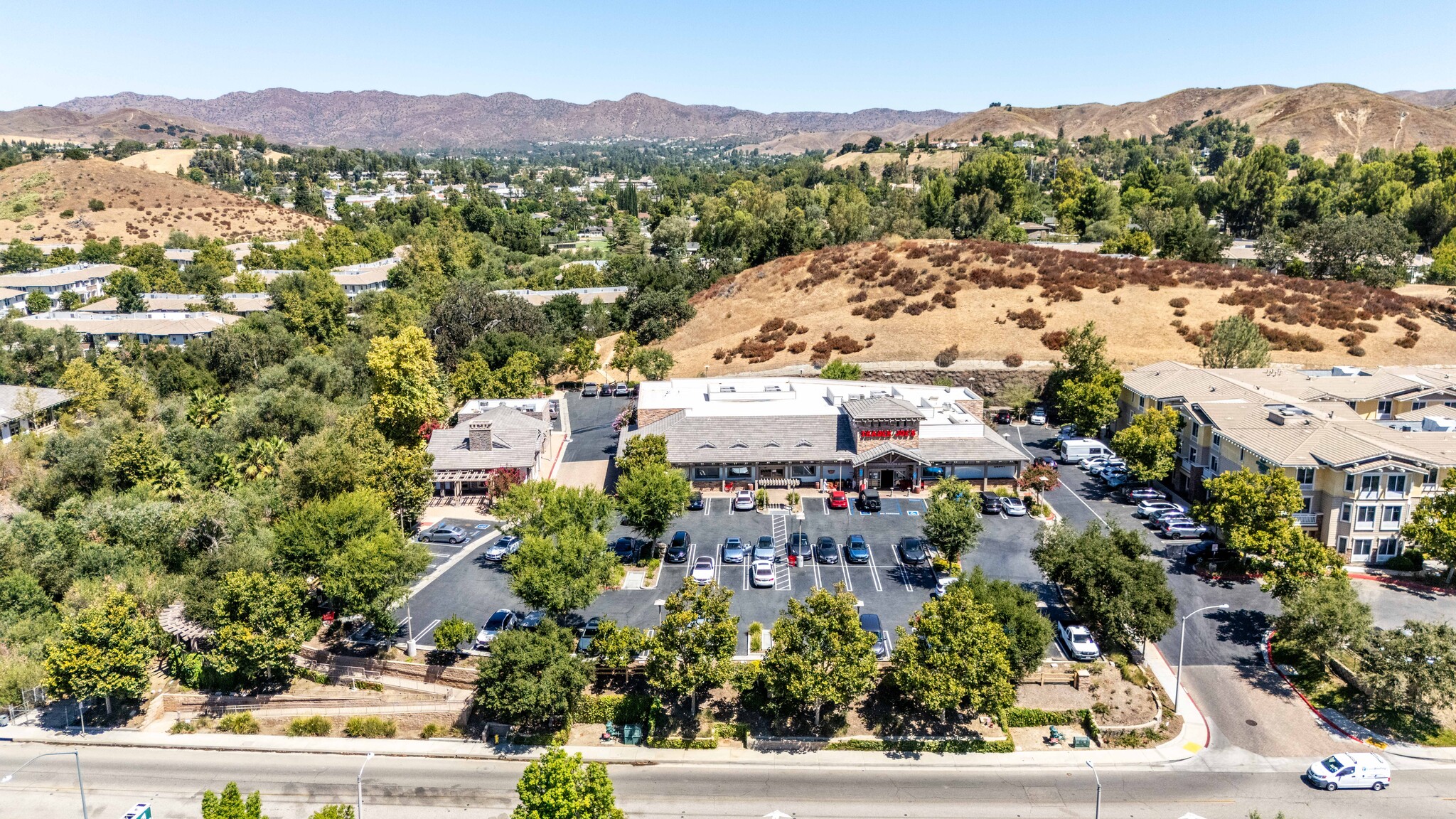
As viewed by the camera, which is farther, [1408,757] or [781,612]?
[781,612]

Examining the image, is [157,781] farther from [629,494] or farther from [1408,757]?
[1408,757]

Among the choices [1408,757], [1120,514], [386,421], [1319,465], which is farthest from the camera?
[386,421]

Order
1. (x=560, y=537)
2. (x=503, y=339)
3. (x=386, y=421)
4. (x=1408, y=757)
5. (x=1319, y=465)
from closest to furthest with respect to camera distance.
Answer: (x=1408, y=757) < (x=560, y=537) < (x=1319, y=465) < (x=386, y=421) < (x=503, y=339)

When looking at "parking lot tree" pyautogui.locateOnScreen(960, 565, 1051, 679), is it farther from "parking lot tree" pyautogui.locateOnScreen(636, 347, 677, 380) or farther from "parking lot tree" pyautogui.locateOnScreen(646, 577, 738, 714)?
"parking lot tree" pyautogui.locateOnScreen(636, 347, 677, 380)

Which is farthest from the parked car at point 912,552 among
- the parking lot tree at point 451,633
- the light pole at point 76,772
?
the light pole at point 76,772

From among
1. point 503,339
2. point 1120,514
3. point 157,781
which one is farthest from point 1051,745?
point 503,339

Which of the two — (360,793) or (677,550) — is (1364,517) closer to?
(677,550)
